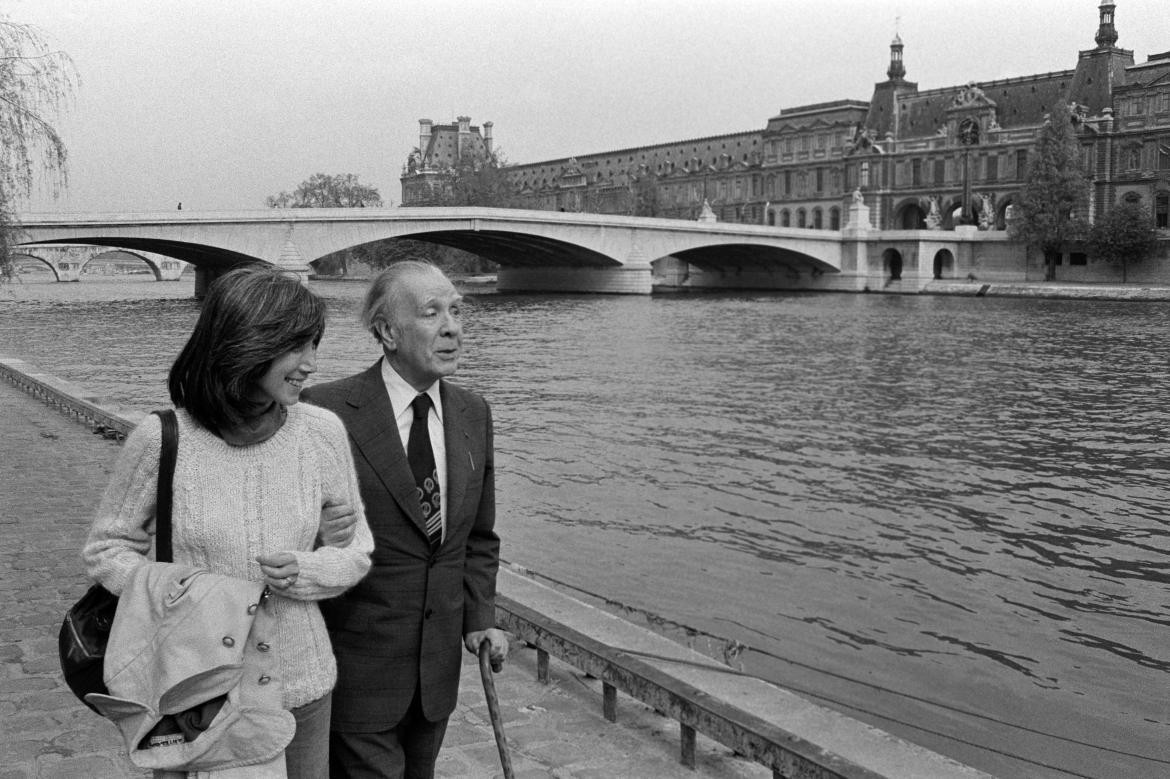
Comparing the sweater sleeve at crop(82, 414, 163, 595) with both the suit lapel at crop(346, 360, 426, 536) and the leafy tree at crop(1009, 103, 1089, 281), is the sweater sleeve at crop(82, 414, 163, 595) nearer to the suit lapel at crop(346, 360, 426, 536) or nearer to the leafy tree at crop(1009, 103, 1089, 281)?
the suit lapel at crop(346, 360, 426, 536)

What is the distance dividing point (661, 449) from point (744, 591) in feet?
17.4

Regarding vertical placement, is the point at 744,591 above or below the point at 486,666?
below

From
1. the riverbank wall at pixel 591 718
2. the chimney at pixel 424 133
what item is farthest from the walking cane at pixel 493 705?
the chimney at pixel 424 133

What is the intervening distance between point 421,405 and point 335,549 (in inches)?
19.2

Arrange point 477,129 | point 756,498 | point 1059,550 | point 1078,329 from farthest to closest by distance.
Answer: point 477,129
point 1078,329
point 756,498
point 1059,550

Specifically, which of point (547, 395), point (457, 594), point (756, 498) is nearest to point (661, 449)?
point (756, 498)

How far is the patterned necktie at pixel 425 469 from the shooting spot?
2.59 metres

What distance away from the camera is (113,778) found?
142 inches

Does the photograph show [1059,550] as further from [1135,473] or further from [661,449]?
[661,449]

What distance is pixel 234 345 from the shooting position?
2.12m

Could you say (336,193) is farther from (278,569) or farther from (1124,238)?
(278,569)

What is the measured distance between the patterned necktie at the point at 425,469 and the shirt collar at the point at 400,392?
0.02 metres

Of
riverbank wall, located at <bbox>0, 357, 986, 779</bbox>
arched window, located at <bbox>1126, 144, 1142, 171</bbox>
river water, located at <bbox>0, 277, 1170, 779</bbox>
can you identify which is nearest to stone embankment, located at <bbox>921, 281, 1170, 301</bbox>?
arched window, located at <bbox>1126, 144, 1142, 171</bbox>

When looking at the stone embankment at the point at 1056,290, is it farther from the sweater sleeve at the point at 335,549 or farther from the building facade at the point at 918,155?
the sweater sleeve at the point at 335,549
